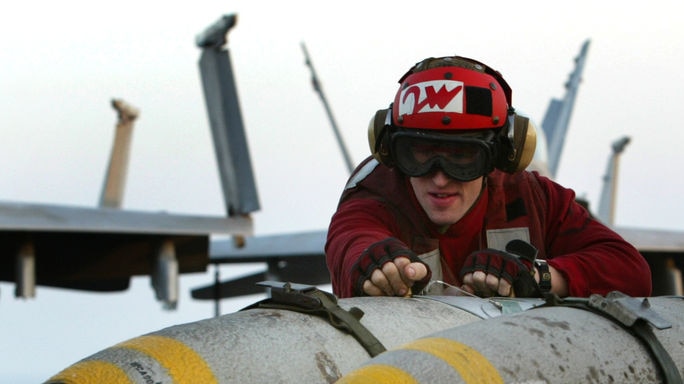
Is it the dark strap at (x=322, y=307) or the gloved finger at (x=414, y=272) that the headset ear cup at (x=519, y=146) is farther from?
the dark strap at (x=322, y=307)

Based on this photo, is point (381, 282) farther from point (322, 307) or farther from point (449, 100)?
point (449, 100)

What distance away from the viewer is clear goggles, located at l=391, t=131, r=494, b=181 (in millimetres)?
2902

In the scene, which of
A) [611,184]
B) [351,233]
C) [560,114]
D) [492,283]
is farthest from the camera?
[611,184]

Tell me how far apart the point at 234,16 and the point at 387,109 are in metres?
12.4

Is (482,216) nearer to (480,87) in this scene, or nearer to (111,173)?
(480,87)

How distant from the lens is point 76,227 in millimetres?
14336

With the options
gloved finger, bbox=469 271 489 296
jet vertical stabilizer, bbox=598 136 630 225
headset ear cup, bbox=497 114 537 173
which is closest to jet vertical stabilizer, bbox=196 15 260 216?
jet vertical stabilizer, bbox=598 136 630 225

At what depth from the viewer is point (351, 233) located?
2.98 meters

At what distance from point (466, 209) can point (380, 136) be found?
324 millimetres

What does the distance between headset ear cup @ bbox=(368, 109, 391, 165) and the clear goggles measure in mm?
83

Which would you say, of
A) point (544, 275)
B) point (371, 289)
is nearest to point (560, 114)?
point (544, 275)

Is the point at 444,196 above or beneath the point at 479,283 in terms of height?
above

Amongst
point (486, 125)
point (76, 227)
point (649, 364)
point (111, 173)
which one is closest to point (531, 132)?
point (486, 125)

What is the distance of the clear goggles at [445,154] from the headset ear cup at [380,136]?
0.27 ft
